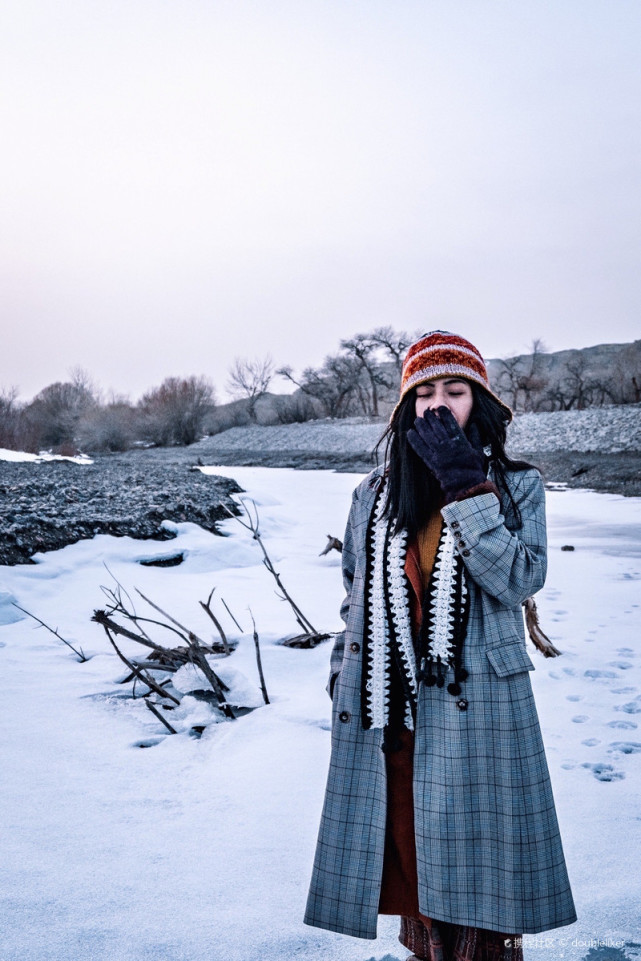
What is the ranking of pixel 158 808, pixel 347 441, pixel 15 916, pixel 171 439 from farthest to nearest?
1. pixel 171 439
2. pixel 347 441
3. pixel 158 808
4. pixel 15 916

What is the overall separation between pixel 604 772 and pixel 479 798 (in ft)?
4.84

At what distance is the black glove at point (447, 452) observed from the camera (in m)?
1.47

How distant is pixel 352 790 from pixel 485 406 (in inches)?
37.3

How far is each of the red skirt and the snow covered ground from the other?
37cm

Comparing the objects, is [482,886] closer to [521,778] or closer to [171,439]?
[521,778]

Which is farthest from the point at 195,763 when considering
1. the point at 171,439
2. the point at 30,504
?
the point at 171,439

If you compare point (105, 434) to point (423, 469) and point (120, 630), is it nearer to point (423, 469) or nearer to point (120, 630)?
point (120, 630)

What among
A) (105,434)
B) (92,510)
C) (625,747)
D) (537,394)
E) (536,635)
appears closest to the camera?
(625,747)

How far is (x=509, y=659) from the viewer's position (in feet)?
4.66

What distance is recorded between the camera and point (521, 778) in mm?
1404

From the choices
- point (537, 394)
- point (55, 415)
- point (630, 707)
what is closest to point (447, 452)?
point (630, 707)

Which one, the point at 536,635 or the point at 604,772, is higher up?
the point at 536,635

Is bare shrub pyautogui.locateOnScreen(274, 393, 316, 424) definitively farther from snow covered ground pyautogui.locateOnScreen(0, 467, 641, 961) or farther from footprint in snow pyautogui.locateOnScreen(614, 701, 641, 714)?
footprint in snow pyautogui.locateOnScreen(614, 701, 641, 714)

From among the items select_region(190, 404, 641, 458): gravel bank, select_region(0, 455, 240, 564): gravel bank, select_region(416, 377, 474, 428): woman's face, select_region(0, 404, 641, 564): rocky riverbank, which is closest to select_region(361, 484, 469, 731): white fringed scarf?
select_region(416, 377, 474, 428): woman's face
